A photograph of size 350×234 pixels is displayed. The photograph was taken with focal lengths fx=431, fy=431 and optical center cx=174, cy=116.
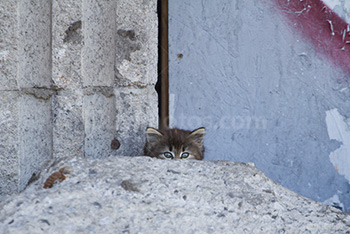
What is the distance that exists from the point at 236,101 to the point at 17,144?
2088mm

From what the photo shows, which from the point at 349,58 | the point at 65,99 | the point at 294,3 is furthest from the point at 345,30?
the point at 65,99

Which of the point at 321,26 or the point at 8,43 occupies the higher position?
the point at 321,26

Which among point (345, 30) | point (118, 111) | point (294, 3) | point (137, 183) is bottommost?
point (137, 183)

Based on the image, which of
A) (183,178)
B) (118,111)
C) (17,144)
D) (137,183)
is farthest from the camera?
(118,111)

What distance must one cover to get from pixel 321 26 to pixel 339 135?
1.01 meters

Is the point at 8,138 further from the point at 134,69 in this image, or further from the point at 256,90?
the point at 256,90

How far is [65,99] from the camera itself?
8.75 feet

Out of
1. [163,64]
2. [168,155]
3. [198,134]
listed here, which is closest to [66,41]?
[168,155]

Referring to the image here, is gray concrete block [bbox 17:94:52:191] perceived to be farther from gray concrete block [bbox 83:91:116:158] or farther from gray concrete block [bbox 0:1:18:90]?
gray concrete block [bbox 83:91:116:158]

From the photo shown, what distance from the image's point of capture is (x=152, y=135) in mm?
3023

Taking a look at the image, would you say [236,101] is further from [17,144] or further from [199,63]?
[17,144]

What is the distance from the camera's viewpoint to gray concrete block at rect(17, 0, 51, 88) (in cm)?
261

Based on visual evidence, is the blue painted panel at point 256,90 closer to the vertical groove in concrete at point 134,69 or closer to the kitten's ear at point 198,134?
the kitten's ear at point 198,134

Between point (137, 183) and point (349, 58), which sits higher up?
point (349, 58)
